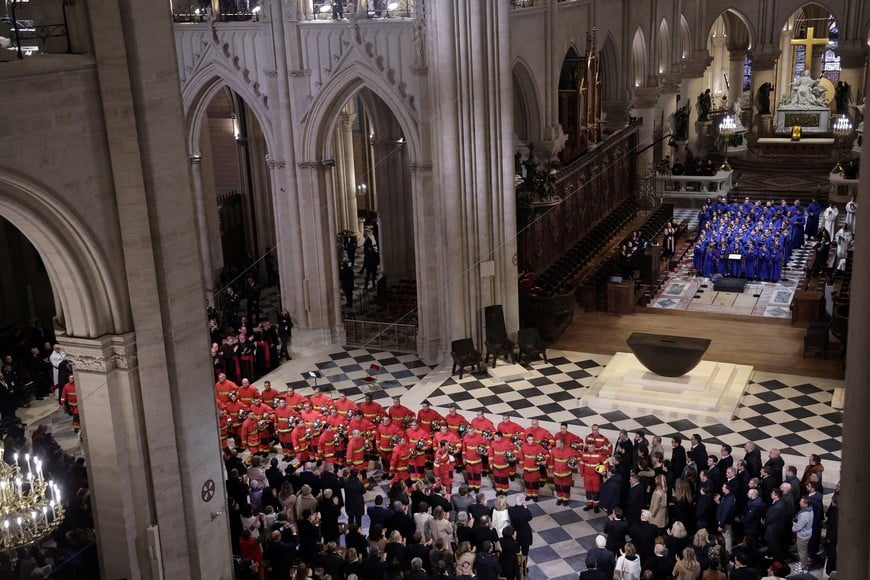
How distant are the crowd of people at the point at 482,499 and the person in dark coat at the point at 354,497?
0.08ft

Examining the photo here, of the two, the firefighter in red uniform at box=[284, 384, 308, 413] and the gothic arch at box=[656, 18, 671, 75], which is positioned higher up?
the gothic arch at box=[656, 18, 671, 75]

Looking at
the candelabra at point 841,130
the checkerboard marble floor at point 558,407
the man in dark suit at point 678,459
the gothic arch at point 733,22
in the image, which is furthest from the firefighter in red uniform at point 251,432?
the gothic arch at point 733,22

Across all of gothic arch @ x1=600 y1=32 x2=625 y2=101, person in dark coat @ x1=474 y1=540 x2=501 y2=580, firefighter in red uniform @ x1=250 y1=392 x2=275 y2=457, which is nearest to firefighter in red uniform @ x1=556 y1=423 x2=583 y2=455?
person in dark coat @ x1=474 y1=540 x2=501 y2=580

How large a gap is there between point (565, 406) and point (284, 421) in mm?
5605

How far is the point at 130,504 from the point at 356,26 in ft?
40.5

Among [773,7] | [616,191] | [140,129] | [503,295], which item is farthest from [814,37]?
[140,129]

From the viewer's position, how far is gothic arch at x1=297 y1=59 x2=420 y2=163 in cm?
2264

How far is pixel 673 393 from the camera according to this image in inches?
813

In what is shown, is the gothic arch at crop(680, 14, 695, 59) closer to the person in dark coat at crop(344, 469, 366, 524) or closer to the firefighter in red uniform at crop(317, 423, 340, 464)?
the firefighter in red uniform at crop(317, 423, 340, 464)

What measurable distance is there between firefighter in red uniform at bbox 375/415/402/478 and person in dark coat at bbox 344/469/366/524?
163 cm

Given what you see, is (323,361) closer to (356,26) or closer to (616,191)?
(356,26)

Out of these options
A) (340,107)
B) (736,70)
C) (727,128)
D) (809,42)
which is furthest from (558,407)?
(809,42)

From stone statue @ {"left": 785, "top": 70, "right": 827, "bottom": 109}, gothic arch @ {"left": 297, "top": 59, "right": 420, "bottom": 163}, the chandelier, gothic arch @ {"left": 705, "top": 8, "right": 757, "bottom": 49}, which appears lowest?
the chandelier

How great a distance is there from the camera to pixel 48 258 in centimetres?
1263
